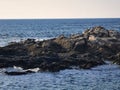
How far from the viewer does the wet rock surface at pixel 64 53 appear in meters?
58.6

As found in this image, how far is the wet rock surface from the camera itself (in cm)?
5865

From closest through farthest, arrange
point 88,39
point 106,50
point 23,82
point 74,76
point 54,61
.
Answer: point 23,82 < point 74,76 < point 54,61 < point 106,50 < point 88,39

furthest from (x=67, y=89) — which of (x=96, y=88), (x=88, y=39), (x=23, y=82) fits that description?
(x=88, y=39)

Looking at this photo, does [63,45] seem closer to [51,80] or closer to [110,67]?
[110,67]

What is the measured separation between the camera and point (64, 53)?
220 feet

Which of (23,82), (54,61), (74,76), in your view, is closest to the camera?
(23,82)

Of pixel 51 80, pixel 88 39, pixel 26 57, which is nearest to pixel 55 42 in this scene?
pixel 88 39

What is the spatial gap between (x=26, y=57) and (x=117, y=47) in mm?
17611

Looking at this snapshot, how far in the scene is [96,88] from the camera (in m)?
46.2

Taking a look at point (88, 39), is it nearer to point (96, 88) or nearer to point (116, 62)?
point (116, 62)

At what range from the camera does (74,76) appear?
53.6 metres

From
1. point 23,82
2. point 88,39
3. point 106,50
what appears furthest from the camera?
point 88,39

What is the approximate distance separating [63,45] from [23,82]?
2283cm

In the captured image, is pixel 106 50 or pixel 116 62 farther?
pixel 106 50
